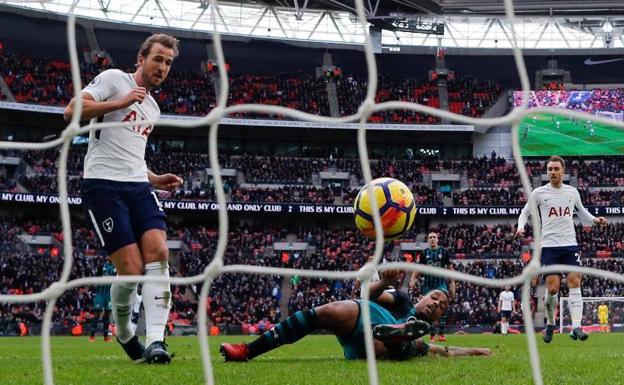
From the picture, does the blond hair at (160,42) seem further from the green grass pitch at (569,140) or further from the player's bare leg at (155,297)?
the green grass pitch at (569,140)

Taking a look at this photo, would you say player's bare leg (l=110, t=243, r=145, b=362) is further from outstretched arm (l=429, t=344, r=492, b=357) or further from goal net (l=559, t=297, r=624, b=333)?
goal net (l=559, t=297, r=624, b=333)

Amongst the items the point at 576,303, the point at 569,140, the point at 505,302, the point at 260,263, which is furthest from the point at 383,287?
the point at 569,140

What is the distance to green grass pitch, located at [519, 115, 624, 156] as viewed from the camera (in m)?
35.9

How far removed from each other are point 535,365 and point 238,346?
3264 millimetres

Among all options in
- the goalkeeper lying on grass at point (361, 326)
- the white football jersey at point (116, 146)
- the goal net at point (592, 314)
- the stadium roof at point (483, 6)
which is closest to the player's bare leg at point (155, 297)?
the white football jersey at point (116, 146)

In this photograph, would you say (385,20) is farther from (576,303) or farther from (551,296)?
(551,296)

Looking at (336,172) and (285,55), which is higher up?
(285,55)

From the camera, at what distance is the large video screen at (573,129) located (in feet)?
118

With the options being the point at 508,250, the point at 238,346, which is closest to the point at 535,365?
the point at 238,346

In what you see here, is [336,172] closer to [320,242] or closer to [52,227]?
[320,242]

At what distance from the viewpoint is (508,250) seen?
101ft

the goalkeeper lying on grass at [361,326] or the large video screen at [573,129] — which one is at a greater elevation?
the large video screen at [573,129]

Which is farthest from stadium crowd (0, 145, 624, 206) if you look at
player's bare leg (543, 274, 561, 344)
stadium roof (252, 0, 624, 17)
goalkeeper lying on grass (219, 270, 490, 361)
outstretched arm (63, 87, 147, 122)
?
outstretched arm (63, 87, 147, 122)

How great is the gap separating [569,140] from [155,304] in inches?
1337
